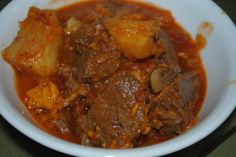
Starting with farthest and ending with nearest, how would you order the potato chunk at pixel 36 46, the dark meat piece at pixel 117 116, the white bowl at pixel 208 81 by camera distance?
the potato chunk at pixel 36 46 < the dark meat piece at pixel 117 116 < the white bowl at pixel 208 81

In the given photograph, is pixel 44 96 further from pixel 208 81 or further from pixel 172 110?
pixel 208 81

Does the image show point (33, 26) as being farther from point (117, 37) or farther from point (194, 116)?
point (194, 116)

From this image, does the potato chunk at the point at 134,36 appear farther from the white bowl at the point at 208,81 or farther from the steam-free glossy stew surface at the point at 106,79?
the white bowl at the point at 208,81

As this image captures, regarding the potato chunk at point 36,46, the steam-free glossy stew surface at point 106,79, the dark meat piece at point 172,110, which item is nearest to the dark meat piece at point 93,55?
the steam-free glossy stew surface at point 106,79

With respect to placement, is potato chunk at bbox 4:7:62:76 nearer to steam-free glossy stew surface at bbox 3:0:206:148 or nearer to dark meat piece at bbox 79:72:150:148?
steam-free glossy stew surface at bbox 3:0:206:148

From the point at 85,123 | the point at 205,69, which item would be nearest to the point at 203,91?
the point at 205,69

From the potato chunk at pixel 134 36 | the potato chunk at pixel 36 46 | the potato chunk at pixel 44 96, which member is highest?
the potato chunk at pixel 134 36

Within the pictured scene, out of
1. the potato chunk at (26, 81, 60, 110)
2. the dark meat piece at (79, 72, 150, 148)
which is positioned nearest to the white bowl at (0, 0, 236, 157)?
the potato chunk at (26, 81, 60, 110)

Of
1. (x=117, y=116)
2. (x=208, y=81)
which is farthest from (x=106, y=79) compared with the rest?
(x=208, y=81)
